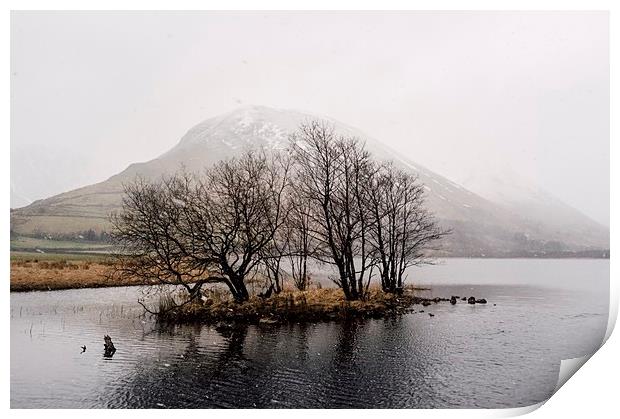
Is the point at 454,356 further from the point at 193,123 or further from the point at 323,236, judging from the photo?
the point at 193,123

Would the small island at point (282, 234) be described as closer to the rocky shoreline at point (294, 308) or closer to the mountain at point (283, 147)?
the rocky shoreline at point (294, 308)

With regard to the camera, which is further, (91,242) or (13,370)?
(91,242)

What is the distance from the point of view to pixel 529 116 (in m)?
7.14

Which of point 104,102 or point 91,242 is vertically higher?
point 104,102

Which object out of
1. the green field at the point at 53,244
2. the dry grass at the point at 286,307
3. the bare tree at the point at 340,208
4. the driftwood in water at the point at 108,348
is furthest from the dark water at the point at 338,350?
the bare tree at the point at 340,208

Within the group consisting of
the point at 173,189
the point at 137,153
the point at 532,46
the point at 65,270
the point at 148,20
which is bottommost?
the point at 65,270

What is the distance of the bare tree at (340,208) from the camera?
24.6 ft

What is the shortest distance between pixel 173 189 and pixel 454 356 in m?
3.99

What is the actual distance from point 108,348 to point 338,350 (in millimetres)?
2736

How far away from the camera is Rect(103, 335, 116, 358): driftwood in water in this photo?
668cm

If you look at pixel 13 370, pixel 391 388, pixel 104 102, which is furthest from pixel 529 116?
pixel 13 370

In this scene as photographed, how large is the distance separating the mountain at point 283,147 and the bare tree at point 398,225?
0.16 metres

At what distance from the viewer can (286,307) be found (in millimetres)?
7836

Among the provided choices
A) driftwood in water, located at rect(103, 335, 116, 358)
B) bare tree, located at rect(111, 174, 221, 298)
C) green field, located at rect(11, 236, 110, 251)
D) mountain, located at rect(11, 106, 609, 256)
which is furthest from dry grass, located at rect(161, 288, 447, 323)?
green field, located at rect(11, 236, 110, 251)
